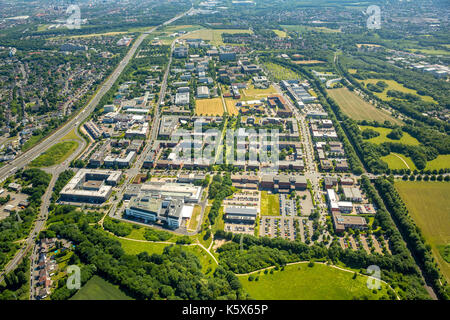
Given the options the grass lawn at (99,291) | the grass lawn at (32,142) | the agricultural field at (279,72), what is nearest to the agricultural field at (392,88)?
the agricultural field at (279,72)

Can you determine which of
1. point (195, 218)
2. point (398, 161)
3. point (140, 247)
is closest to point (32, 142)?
point (140, 247)

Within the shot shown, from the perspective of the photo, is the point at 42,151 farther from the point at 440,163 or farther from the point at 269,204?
the point at 440,163

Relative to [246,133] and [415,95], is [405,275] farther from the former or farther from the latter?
[415,95]

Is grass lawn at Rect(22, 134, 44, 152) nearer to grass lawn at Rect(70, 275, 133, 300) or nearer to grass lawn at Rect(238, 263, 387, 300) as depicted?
grass lawn at Rect(70, 275, 133, 300)

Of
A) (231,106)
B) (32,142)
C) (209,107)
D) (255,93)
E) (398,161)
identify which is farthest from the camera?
(255,93)

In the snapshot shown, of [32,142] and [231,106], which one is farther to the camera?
[231,106]

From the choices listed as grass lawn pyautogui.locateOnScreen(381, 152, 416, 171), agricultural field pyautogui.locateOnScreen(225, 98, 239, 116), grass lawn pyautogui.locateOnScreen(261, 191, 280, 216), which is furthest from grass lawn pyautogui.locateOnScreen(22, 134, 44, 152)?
grass lawn pyautogui.locateOnScreen(381, 152, 416, 171)

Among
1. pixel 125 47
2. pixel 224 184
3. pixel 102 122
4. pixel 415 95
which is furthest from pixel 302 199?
pixel 125 47
